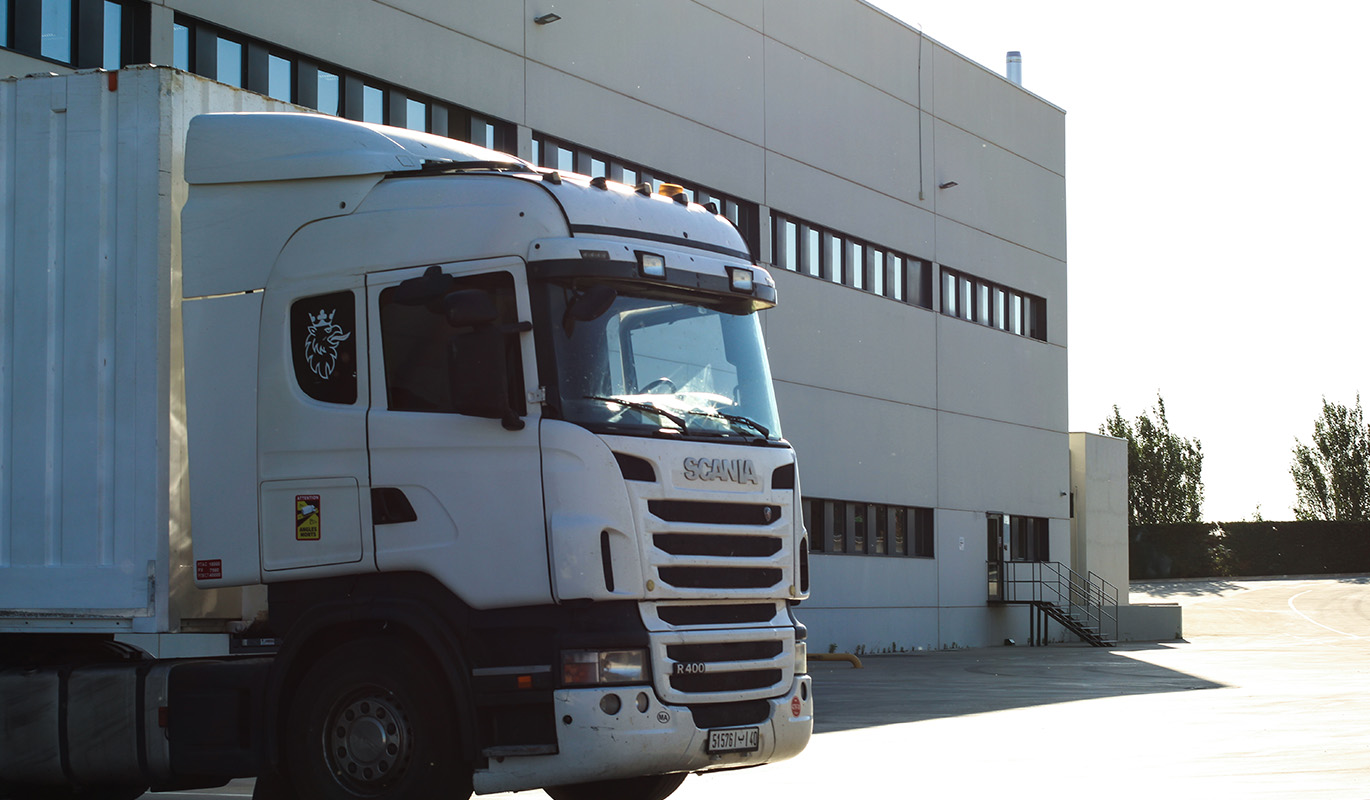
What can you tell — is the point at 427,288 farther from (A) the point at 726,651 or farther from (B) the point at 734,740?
(B) the point at 734,740

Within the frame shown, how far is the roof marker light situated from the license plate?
240cm

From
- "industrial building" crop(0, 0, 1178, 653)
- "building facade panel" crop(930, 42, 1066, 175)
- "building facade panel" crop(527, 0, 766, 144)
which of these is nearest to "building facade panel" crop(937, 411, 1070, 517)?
"industrial building" crop(0, 0, 1178, 653)

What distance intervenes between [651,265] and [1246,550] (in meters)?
69.5

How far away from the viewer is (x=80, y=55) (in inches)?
712

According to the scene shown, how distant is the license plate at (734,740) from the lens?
7.79 meters

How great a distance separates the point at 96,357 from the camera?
8.79 meters

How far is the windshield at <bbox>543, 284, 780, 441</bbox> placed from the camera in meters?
7.85

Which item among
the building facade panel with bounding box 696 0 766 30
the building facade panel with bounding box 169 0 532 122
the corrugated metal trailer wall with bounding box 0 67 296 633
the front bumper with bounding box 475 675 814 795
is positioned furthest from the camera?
the building facade panel with bounding box 696 0 766 30

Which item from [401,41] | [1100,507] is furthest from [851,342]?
[1100,507]

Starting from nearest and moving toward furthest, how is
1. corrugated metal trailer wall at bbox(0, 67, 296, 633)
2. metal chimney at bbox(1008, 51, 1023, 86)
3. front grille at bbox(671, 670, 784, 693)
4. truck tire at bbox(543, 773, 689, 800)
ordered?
front grille at bbox(671, 670, 784, 693) < corrugated metal trailer wall at bbox(0, 67, 296, 633) < truck tire at bbox(543, 773, 689, 800) < metal chimney at bbox(1008, 51, 1023, 86)

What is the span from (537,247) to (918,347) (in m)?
28.2

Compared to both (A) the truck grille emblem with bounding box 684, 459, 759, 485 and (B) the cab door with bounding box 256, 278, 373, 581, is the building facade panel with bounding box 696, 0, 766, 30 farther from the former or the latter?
(A) the truck grille emblem with bounding box 684, 459, 759, 485

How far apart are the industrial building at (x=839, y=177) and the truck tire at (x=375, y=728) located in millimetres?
11980

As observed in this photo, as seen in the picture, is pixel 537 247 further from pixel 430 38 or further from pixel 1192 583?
pixel 1192 583
